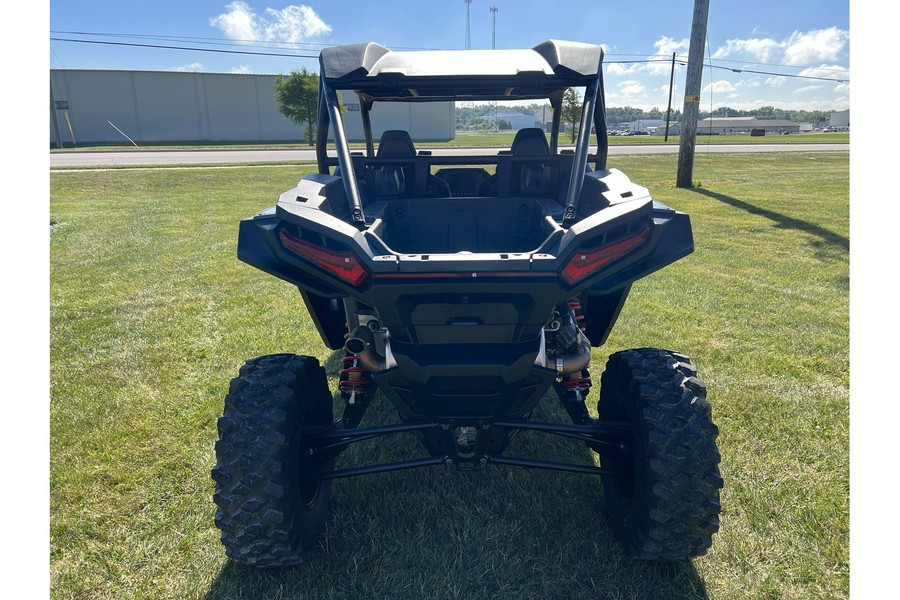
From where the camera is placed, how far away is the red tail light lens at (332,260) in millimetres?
1978

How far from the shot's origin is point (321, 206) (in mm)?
2412

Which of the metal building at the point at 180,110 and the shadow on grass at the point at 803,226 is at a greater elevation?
the metal building at the point at 180,110

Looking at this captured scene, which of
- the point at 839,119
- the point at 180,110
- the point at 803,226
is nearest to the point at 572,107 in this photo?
the point at 803,226

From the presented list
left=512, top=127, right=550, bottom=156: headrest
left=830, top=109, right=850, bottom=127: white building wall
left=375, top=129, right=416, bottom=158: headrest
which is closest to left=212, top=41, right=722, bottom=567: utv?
left=512, top=127, right=550, bottom=156: headrest

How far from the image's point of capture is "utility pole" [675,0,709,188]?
43.0ft

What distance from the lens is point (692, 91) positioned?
44.9 ft

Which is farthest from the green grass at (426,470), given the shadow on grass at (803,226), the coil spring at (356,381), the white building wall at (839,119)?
the white building wall at (839,119)

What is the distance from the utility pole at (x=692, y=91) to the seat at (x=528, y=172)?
1171cm

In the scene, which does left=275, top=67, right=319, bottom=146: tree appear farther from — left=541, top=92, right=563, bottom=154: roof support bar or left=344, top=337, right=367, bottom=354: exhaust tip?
left=344, top=337, right=367, bottom=354: exhaust tip

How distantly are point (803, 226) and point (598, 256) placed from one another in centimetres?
922

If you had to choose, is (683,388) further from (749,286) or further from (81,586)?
(749,286)

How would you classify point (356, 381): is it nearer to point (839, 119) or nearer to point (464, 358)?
point (464, 358)

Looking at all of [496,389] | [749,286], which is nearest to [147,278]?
[496,389]

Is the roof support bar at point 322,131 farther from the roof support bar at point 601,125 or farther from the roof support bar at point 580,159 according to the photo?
the roof support bar at point 601,125
